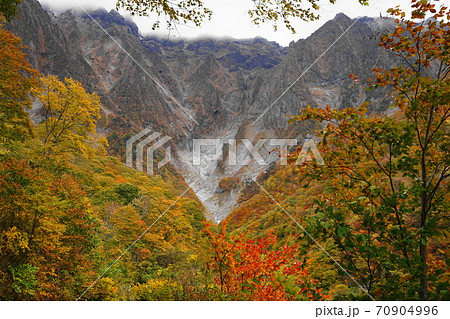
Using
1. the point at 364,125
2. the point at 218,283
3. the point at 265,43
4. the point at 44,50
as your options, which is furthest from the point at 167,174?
the point at 265,43

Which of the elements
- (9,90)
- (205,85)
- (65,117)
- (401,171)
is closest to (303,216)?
(401,171)

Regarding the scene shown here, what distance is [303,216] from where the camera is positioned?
7.52 ft

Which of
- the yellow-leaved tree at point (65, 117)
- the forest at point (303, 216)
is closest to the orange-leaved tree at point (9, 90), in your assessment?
the forest at point (303, 216)

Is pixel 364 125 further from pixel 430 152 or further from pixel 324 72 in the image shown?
pixel 324 72

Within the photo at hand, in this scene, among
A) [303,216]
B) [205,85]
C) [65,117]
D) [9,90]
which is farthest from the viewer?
[205,85]

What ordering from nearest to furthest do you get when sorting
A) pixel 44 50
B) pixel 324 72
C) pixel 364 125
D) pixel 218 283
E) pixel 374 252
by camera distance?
pixel 374 252 < pixel 364 125 < pixel 218 283 < pixel 44 50 < pixel 324 72

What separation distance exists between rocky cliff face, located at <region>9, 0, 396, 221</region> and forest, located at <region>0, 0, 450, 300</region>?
77.0 ft

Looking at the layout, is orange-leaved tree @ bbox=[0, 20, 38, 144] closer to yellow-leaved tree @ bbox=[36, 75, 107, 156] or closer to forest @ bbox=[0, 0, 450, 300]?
forest @ bbox=[0, 0, 450, 300]

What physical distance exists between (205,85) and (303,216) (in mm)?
96308

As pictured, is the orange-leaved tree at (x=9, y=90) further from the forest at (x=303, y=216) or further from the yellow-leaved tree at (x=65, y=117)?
the yellow-leaved tree at (x=65, y=117)

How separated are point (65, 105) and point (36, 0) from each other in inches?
2548

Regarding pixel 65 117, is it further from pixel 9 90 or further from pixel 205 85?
pixel 205 85

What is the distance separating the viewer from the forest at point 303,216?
6.63ft

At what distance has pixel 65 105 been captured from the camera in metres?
9.85
